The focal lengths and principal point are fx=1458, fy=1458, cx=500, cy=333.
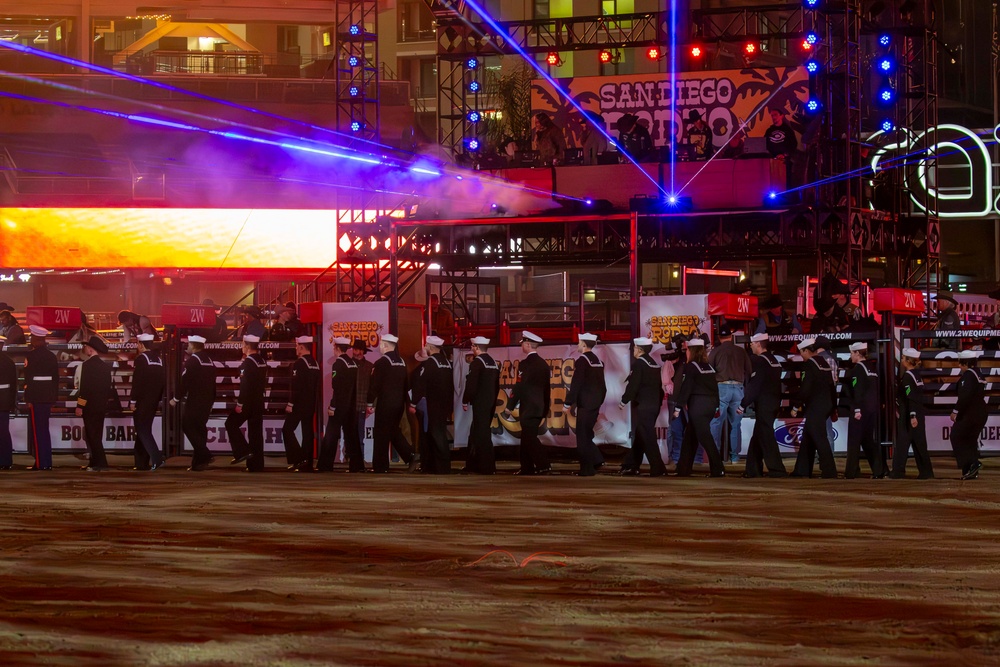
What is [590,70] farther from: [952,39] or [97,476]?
[97,476]

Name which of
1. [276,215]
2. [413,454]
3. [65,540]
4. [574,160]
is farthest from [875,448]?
[276,215]

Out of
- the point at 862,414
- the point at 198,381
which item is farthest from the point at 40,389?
the point at 862,414

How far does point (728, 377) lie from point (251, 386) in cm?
598

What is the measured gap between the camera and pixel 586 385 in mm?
17266

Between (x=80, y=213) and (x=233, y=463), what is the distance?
22065mm

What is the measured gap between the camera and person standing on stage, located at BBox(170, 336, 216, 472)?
1834 cm

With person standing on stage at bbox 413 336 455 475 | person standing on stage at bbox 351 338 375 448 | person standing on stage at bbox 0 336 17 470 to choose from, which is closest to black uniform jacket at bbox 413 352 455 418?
person standing on stage at bbox 413 336 455 475

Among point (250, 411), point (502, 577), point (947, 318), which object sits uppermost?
point (947, 318)

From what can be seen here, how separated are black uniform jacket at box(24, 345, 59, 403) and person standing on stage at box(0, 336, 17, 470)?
231 millimetres

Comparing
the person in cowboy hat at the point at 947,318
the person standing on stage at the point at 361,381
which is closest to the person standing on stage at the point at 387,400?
the person standing on stage at the point at 361,381

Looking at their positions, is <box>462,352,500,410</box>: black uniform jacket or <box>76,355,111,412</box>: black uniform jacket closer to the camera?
<box>462,352,500,410</box>: black uniform jacket

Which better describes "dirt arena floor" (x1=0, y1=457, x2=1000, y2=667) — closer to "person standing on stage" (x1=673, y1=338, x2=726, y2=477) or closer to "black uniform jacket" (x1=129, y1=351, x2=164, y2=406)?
"person standing on stage" (x1=673, y1=338, x2=726, y2=477)

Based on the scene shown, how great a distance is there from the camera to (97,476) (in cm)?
1731

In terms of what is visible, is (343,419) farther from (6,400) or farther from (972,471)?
(972,471)
